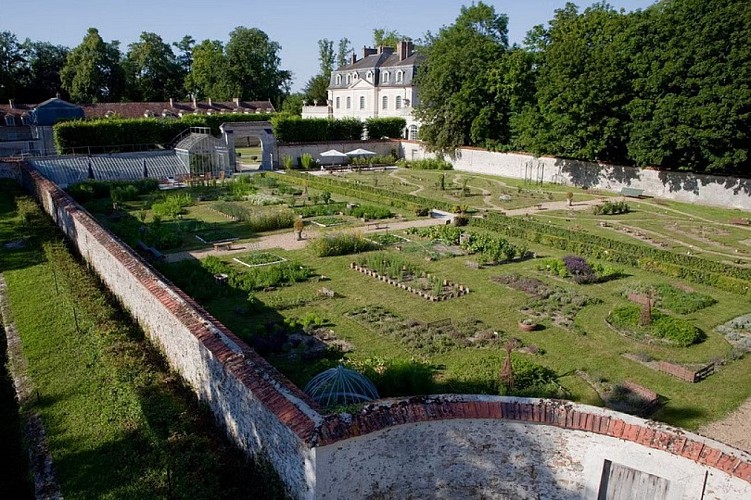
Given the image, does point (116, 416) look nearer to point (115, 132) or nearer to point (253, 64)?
point (115, 132)

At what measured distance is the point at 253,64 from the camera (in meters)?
81.1

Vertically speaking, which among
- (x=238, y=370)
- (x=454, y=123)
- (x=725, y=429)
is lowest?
(x=725, y=429)

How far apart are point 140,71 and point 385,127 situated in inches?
1868

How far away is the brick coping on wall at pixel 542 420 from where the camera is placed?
692 centimetres

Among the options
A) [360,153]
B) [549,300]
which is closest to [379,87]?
[360,153]

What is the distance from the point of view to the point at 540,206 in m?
32.7

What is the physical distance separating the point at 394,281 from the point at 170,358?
8.12 metres

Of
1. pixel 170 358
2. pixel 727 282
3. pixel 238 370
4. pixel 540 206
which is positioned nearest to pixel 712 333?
pixel 727 282

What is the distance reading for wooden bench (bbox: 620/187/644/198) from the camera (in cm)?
3459

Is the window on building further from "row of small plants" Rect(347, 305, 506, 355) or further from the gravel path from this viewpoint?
the gravel path

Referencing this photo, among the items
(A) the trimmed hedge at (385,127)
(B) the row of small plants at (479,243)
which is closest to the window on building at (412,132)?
(A) the trimmed hedge at (385,127)

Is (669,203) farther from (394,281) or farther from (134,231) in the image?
(134,231)

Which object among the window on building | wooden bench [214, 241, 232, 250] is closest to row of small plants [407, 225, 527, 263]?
wooden bench [214, 241, 232, 250]

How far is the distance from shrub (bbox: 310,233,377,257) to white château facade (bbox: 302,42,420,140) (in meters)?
33.9
